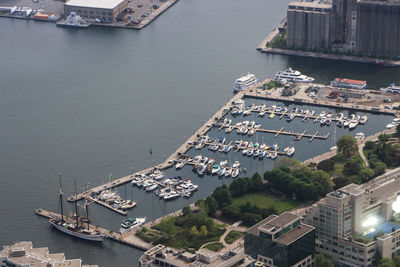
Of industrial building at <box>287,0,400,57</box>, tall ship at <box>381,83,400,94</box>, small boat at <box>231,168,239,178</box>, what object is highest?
industrial building at <box>287,0,400,57</box>

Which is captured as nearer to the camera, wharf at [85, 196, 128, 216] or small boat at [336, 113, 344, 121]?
wharf at [85, 196, 128, 216]

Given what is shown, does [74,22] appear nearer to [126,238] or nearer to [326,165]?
[326,165]

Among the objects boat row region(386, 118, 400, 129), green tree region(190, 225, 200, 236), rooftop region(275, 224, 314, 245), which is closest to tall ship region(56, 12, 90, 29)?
boat row region(386, 118, 400, 129)

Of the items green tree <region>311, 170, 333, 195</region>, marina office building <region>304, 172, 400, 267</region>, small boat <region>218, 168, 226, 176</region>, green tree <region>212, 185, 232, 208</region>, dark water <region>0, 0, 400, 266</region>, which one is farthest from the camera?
small boat <region>218, 168, 226, 176</region>

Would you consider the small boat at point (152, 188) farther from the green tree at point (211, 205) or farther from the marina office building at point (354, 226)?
the marina office building at point (354, 226)

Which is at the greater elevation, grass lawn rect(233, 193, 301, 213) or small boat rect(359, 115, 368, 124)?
small boat rect(359, 115, 368, 124)

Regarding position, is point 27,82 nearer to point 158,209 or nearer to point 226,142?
point 226,142

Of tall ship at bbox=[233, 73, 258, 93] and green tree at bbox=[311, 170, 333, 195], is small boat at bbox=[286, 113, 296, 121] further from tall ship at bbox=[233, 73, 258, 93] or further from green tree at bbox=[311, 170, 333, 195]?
green tree at bbox=[311, 170, 333, 195]
